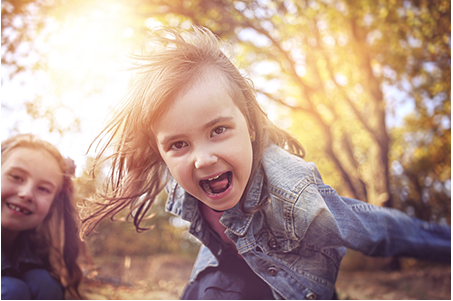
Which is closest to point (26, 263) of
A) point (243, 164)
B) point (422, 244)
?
point (243, 164)

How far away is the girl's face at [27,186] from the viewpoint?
3.45 ft

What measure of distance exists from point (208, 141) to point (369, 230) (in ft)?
2.08

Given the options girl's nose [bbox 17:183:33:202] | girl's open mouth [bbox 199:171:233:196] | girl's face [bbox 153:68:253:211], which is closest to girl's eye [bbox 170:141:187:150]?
girl's face [bbox 153:68:253:211]

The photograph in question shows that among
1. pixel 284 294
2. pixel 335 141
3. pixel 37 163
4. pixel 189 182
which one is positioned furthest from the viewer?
pixel 335 141

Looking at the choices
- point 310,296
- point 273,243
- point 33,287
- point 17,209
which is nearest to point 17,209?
point 17,209

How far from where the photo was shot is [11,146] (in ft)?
3.65

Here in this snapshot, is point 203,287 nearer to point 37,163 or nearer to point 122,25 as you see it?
point 37,163

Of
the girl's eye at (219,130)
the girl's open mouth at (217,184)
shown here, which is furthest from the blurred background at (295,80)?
the girl's open mouth at (217,184)

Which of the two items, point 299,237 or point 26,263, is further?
point 26,263

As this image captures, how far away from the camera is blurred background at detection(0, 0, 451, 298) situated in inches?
45.0

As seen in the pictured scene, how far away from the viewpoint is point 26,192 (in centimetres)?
104

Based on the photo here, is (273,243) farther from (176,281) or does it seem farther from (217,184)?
(176,281)

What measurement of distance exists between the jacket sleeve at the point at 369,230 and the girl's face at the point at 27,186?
893 mm

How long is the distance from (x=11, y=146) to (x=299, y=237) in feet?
3.54
